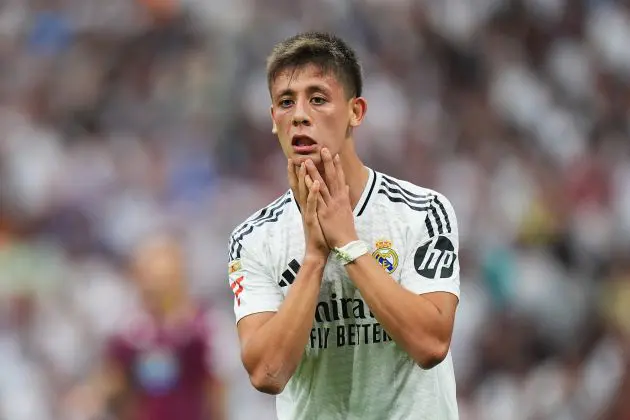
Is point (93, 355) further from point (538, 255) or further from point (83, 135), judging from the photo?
point (538, 255)

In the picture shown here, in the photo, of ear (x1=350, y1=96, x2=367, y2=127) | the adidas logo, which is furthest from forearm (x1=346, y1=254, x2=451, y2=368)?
ear (x1=350, y1=96, x2=367, y2=127)

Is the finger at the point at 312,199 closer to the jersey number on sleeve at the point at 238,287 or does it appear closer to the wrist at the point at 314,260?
the wrist at the point at 314,260

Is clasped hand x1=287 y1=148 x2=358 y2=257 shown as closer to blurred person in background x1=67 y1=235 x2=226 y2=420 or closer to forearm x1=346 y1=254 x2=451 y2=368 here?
forearm x1=346 y1=254 x2=451 y2=368

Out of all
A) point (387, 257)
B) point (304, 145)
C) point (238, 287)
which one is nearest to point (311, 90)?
point (304, 145)

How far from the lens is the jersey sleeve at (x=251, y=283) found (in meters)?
4.17

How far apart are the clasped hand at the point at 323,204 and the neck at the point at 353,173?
16 cm

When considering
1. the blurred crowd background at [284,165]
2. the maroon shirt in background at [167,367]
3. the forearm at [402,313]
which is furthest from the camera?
the blurred crowd background at [284,165]

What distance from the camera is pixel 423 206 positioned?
4246mm

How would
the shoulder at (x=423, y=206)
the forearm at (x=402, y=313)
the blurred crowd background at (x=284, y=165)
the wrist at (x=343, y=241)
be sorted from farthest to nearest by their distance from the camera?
the blurred crowd background at (x=284, y=165) < the shoulder at (x=423, y=206) < the wrist at (x=343, y=241) < the forearm at (x=402, y=313)

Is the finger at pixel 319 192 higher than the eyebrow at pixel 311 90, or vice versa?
the eyebrow at pixel 311 90

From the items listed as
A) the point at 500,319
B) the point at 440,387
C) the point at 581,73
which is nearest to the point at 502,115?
the point at 581,73

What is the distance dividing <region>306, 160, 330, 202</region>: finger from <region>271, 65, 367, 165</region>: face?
0.03m

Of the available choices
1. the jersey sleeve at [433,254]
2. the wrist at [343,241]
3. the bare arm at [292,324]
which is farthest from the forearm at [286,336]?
Result: the jersey sleeve at [433,254]

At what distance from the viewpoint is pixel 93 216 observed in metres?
10.6
